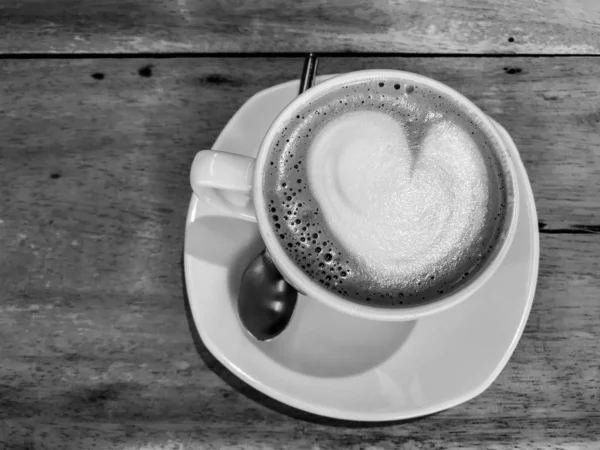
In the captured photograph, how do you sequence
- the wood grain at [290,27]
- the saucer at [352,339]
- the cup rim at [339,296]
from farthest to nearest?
the wood grain at [290,27], the saucer at [352,339], the cup rim at [339,296]

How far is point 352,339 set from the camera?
0.73m

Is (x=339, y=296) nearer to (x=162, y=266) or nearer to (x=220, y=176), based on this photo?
(x=220, y=176)

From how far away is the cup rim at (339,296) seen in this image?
56cm

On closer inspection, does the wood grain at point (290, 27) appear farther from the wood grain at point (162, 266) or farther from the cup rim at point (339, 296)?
the cup rim at point (339, 296)

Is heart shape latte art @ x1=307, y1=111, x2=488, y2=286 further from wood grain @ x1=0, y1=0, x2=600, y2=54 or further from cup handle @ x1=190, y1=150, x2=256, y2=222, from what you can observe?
wood grain @ x1=0, y1=0, x2=600, y2=54

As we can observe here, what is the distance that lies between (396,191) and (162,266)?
37 cm

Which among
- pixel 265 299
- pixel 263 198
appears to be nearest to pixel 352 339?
pixel 265 299

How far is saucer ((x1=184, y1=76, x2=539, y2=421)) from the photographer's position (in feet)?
2.23

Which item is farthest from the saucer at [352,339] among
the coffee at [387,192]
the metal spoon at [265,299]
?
the coffee at [387,192]

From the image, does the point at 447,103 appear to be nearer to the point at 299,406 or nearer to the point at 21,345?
the point at 299,406

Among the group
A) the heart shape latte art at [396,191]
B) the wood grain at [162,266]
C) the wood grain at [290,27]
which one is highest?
the wood grain at [290,27]

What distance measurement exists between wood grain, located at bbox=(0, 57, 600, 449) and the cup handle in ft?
0.64

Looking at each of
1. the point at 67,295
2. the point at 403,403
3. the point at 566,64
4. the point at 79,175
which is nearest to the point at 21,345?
the point at 67,295

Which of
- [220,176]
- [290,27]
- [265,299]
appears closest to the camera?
[220,176]
